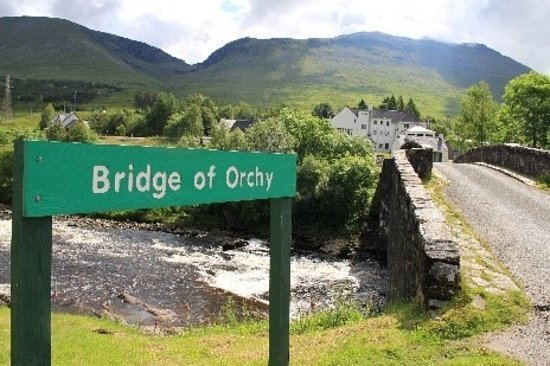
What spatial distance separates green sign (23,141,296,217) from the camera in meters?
3.00

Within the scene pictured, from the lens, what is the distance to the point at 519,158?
2298cm

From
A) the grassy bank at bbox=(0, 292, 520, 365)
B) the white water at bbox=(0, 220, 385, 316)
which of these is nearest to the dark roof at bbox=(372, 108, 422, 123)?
the white water at bbox=(0, 220, 385, 316)

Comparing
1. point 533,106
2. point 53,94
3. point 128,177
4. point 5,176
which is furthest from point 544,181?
point 53,94

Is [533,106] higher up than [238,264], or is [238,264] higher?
[533,106]

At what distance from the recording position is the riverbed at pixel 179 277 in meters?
20.4

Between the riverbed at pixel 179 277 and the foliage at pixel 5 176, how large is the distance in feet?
50.8

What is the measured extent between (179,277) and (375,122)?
301 ft

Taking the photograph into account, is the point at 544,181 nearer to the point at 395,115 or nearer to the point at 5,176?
the point at 5,176

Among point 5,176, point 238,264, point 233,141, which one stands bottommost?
point 238,264

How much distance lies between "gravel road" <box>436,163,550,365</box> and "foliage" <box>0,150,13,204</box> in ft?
140

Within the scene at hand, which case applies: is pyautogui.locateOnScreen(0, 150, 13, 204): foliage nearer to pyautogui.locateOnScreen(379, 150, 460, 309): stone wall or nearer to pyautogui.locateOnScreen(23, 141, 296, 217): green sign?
pyautogui.locateOnScreen(379, 150, 460, 309): stone wall

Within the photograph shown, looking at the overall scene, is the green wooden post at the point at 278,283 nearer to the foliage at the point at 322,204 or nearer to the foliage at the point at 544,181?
the foliage at the point at 544,181

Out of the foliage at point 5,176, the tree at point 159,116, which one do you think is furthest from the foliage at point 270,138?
the tree at point 159,116

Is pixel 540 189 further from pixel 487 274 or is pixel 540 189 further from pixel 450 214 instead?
pixel 487 274
